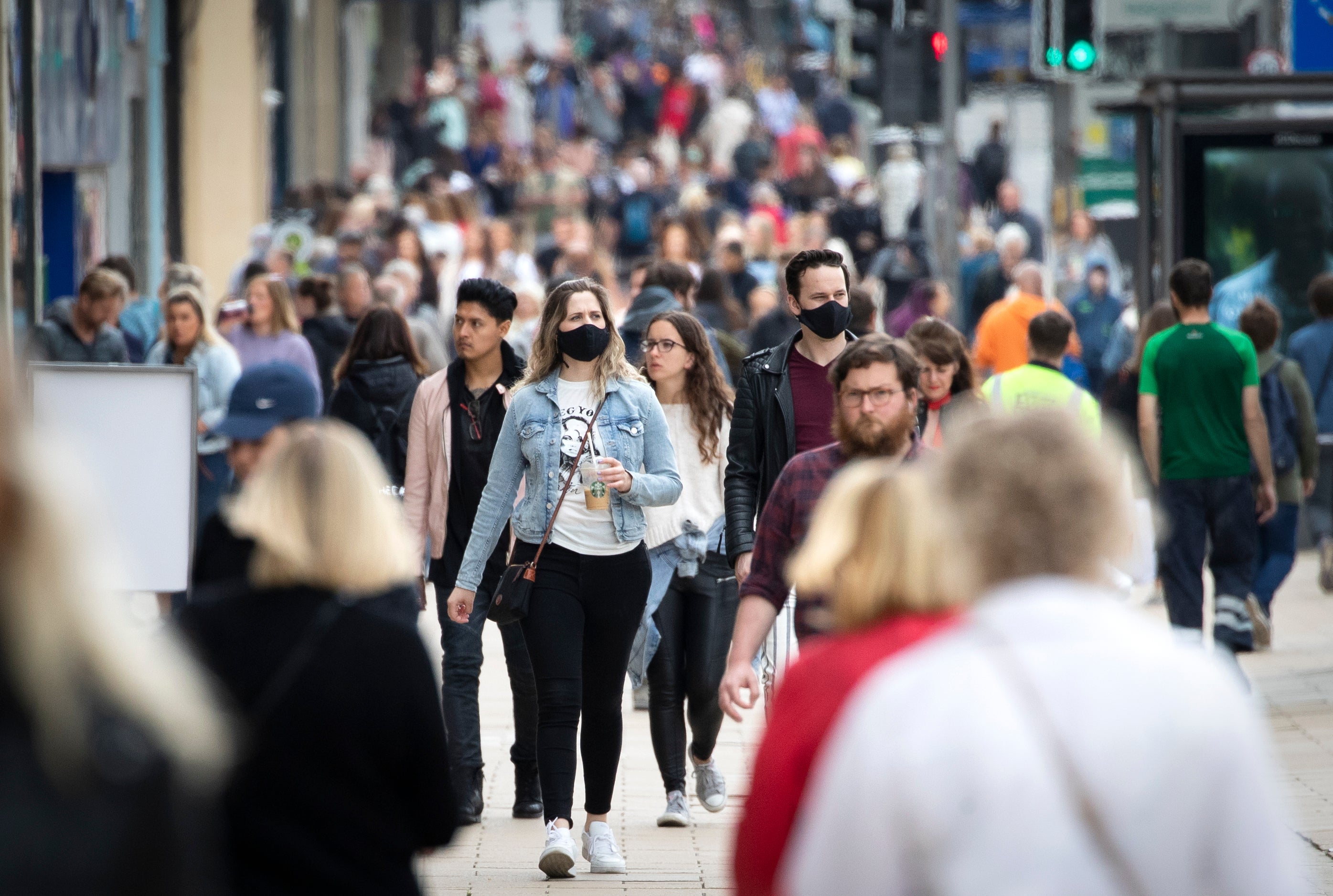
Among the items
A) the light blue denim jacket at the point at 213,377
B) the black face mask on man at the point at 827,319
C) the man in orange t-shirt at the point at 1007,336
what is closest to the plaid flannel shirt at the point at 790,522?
the black face mask on man at the point at 827,319

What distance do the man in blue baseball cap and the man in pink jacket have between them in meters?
3.11

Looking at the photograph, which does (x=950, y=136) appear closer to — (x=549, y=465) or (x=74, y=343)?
(x=74, y=343)

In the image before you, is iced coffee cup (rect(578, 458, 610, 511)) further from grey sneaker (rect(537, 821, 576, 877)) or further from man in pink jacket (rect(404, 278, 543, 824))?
grey sneaker (rect(537, 821, 576, 877))

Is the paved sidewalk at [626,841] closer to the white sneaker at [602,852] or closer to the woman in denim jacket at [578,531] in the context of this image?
the white sneaker at [602,852]

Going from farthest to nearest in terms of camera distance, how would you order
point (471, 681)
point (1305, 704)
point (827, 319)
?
point (1305, 704), point (471, 681), point (827, 319)

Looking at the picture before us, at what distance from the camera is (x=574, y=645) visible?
6539 millimetres

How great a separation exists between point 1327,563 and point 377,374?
6460 millimetres

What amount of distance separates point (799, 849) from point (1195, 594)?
7140mm

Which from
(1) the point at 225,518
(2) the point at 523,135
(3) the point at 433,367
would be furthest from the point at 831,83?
(1) the point at 225,518

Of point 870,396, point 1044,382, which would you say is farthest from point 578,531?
point 1044,382

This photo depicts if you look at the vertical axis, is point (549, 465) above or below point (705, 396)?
below

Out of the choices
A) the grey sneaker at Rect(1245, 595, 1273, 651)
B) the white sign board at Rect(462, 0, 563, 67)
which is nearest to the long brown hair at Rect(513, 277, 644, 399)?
the grey sneaker at Rect(1245, 595, 1273, 651)

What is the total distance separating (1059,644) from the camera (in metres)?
2.70

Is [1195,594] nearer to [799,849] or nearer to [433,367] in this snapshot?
[433,367]
